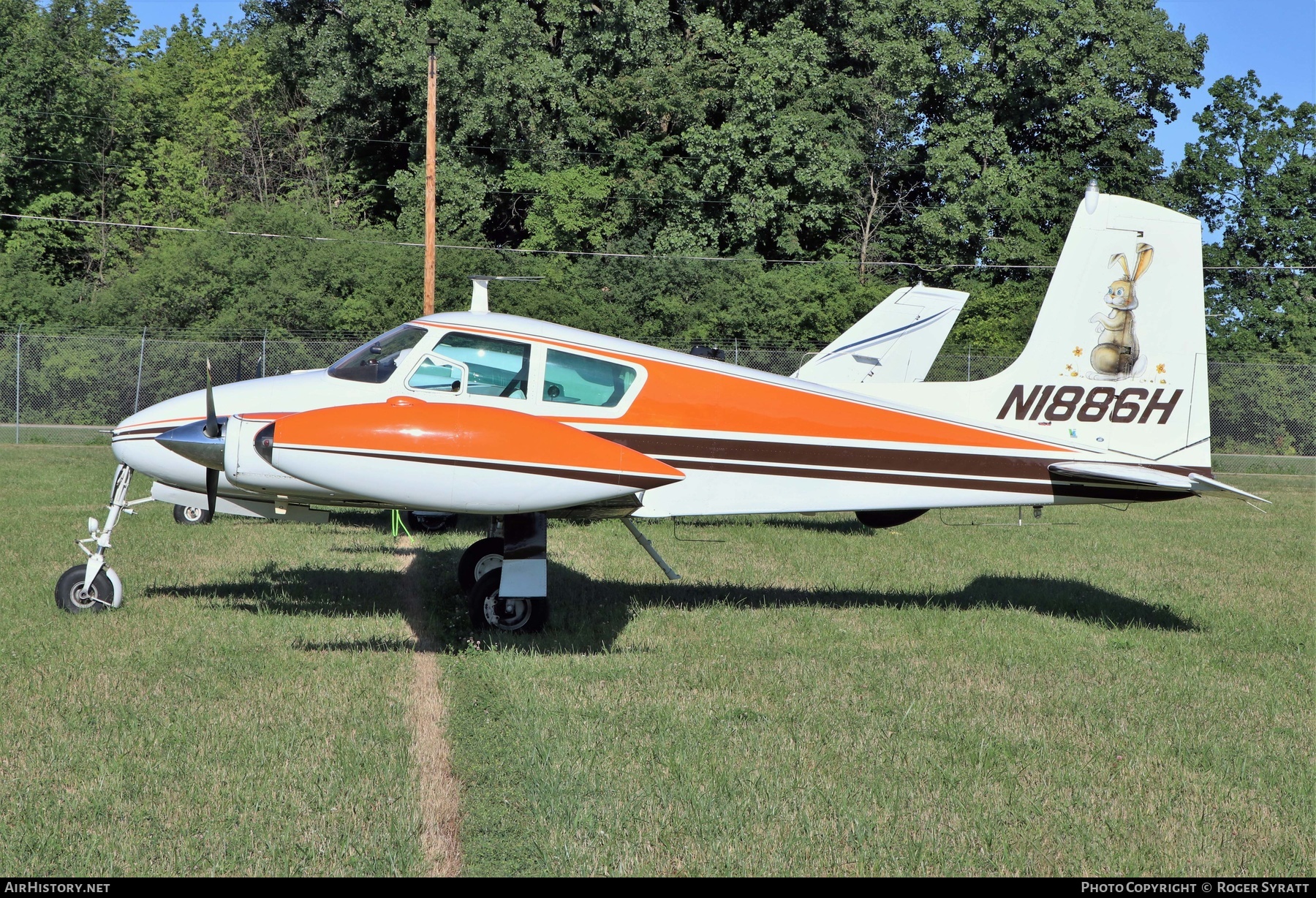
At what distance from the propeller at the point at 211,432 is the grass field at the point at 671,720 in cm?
101

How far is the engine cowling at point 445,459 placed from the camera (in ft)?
23.6

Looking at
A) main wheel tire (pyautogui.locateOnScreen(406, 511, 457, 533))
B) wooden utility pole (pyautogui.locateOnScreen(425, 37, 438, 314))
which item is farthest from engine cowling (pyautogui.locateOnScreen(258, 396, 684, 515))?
wooden utility pole (pyautogui.locateOnScreen(425, 37, 438, 314))

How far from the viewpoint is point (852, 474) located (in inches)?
341

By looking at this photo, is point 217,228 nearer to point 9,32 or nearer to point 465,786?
point 9,32

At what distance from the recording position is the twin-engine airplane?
301 inches

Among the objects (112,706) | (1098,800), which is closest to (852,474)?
(1098,800)

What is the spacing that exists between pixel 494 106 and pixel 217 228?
10615 mm

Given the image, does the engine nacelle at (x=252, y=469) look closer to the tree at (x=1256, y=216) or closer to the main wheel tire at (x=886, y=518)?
the main wheel tire at (x=886, y=518)

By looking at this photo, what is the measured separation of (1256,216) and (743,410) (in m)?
36.9

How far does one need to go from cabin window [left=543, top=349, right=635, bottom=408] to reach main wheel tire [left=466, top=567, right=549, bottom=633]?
145 centimetres

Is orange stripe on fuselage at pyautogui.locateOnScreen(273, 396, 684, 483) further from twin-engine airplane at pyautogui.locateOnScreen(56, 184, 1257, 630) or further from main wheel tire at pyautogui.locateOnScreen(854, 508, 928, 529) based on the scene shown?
main wheel tire at pyautogui.locateOnScreen(854, 508, 928, 529)

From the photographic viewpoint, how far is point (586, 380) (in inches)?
336

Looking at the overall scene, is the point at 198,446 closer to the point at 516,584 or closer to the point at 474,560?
the point at 516,584

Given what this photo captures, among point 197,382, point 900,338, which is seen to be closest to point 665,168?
point 197,382
